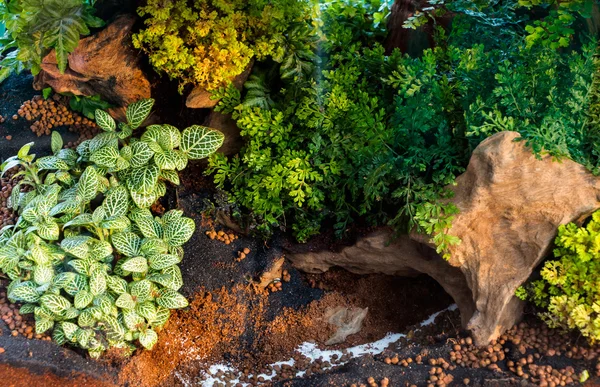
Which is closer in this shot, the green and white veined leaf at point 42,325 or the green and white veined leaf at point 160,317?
the green and white veined leaf at point 42,325

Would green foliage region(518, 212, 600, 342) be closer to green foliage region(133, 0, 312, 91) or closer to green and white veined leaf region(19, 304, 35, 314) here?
green foliage region(133, 0, 312, 91)

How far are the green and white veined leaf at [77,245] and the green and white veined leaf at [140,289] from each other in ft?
1.19

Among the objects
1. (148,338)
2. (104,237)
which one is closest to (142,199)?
(104,237)

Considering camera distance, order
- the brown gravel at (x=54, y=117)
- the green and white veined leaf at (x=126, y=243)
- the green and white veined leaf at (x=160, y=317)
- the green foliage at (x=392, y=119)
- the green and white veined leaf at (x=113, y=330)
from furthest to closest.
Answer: the brown gravel at (x=54, y=117) → the green and white veined leaf at (x=160, y=317) → the green and white veined leaf at (x=126, y=243) → the green and white veined leaf at (x=113, y=330) → the green foliage at (x=392, y=119)

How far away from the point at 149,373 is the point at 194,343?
0.40 meters

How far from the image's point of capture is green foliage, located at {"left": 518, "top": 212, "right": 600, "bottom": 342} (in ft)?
11.2

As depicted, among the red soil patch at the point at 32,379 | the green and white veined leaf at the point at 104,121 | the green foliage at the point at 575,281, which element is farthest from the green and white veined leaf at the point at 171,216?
the green foliage at the point at 575,281

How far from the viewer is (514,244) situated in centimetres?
368

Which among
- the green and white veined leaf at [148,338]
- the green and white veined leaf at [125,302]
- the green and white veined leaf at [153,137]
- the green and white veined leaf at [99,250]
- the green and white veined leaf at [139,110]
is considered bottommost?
the green and white veined leaf at [148,338]

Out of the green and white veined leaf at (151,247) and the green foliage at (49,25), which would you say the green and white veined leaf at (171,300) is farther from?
the green foliage at (49,25)

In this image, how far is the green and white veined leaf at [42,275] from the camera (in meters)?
3.74

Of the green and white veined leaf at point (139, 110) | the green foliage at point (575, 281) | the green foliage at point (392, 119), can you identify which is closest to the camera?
the green foliage at point (575, 281)

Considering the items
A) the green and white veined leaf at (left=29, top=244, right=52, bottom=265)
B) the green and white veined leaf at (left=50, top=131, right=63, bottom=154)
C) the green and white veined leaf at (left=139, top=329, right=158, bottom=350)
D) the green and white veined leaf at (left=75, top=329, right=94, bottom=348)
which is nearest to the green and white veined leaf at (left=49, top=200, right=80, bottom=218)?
the green and white veined leaf at (left=29, top=244, right=52, bottom=265)

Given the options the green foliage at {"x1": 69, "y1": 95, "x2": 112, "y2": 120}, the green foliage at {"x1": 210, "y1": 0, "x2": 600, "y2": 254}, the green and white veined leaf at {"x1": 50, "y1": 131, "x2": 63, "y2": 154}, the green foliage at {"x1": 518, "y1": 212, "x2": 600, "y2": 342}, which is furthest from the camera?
the green foliage at {"x1": 69, "y1": 95, "x2": 112, "y2": 120}
